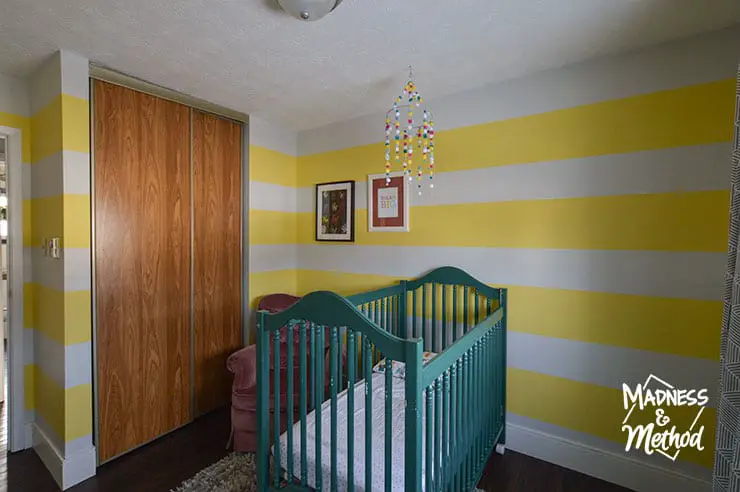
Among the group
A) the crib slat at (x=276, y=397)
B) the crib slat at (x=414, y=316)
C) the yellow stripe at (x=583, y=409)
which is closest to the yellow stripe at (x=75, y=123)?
the crib slat at (x=276, y=397)

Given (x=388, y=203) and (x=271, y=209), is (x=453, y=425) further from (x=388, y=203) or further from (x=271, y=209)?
(x=271, y=209)

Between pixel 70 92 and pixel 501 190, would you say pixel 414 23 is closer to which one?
pixel 501 190

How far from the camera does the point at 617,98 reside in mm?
1894

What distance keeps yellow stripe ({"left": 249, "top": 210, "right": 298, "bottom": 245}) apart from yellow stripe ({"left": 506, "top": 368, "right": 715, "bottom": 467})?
2.10 metres

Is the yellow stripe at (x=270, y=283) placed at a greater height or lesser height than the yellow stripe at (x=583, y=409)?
greater

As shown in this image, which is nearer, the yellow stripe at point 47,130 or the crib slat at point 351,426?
the crib slat at point 351,426

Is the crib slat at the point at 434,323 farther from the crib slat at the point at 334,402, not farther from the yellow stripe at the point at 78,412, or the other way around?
the yellow stripe at the point at 78,412

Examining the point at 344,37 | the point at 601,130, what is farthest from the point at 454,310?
the point at 344,37

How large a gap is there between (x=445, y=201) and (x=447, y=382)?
55.3 inches

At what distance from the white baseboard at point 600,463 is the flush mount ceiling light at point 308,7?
8.08 ft

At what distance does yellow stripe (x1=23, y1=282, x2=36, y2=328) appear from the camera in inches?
88.1

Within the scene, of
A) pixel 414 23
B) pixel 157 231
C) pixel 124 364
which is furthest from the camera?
pixel 157 231

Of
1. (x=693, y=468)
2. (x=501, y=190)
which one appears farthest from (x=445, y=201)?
(x=693, y=468)

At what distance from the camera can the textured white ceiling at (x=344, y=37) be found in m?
1.51
